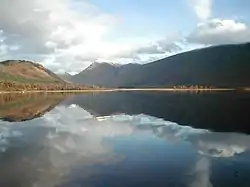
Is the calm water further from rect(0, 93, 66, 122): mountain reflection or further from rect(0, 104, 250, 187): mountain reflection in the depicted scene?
rect(0, 93, 66, 122): mountain reflection

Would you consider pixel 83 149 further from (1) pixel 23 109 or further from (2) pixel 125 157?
(1) pixel 23 109

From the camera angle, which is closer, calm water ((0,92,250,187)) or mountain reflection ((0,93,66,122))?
calm water ((0,92,250,187))

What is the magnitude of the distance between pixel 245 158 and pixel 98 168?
910 centimetres

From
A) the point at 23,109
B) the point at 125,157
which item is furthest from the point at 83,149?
the point at 23,109

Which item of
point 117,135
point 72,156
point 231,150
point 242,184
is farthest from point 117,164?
point 117,135

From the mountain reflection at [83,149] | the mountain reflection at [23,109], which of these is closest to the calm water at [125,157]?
the mountain reflection at [83,149]

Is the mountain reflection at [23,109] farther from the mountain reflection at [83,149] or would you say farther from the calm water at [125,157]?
the calm water at [125,157]

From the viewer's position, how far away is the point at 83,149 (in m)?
27.6

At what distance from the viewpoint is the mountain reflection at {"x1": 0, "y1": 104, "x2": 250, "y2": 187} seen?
64.4 ft

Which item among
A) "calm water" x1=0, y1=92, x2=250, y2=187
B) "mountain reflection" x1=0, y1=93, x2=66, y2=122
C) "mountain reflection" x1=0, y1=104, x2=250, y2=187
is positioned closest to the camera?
"calm water" x1=0, y1=92, x2=250, y2=187

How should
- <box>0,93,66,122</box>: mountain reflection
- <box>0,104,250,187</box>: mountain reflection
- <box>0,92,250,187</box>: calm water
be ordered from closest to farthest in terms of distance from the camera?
<box>0,92,250,187</box>: calm water → <box>0,104,250,187</box>: mountain reflection → <box>0,93,66,122</box>: mountain reflection

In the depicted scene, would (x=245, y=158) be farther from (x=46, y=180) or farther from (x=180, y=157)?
(x=46, y=180)

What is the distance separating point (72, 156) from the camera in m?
25.1

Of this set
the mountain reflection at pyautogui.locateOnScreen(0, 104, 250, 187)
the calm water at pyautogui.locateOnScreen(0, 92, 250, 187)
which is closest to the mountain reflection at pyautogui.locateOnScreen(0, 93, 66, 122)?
the mountain reflection at pyautogui.locateOnScreen(0, 104, 250, 187)
